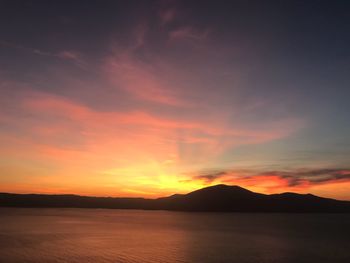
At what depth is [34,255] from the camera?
50656 mm

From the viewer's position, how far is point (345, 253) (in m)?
58.6

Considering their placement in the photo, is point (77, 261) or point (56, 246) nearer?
point (77, 261)

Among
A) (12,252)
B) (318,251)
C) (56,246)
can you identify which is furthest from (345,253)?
(12,252)

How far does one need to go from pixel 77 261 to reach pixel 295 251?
1424 inches

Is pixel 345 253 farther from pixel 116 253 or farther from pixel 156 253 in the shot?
pixel 116 253

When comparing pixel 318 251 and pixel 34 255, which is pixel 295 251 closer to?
pixel 318 251

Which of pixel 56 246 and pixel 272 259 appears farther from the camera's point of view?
pixel 56 246

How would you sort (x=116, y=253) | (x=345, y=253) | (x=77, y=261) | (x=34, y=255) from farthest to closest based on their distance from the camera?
(x=345, y=253) < (x=116, y=253) < (x=34, y=255) < (x=77, y=261)

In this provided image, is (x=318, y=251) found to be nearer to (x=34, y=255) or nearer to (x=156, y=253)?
(x=156, y=253)

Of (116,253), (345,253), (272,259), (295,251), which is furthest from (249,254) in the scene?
(116,253)

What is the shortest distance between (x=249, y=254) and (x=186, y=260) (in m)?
12.0

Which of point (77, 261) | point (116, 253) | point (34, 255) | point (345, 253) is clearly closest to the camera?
point (77, 261)

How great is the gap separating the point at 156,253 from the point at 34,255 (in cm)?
1744

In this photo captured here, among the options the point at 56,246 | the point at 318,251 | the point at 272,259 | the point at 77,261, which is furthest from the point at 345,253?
the point at 56,246
